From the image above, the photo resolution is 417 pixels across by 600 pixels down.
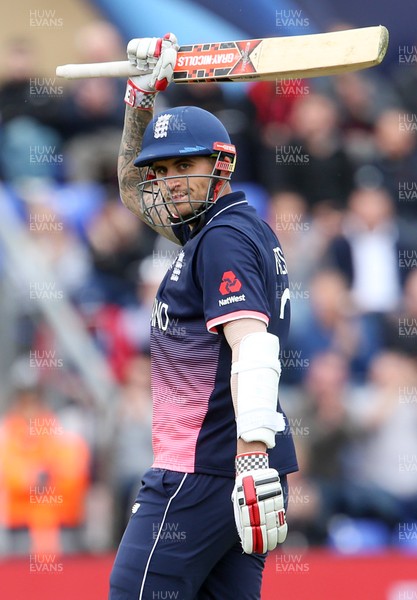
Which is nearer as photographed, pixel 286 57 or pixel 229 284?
pixel 229 284

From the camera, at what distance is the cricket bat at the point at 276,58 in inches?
135

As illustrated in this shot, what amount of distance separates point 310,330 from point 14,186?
7.04 ft

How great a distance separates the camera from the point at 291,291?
286 inches

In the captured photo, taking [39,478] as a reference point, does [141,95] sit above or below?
above

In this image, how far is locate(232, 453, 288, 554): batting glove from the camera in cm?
304

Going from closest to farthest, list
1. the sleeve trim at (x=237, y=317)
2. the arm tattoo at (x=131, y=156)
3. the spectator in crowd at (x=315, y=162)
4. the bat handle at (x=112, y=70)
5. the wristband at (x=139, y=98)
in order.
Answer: the sleeve trim at (x=237, y=317) → the bat handle at (x=112, y=70) → the wristband at (x=139, y=98) → the arm tattoo at (x=131, y=156) → the spectator in crowd at (x=315, y=162)

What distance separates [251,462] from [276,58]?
1.36 meters

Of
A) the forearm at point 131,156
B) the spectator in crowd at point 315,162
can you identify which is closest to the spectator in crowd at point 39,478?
the spectator in crowd at point 315,162

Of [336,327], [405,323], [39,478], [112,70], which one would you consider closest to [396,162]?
[405,323]

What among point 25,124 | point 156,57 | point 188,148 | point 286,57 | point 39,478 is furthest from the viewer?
point 25,124

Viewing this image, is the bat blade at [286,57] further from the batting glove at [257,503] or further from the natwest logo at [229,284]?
the batting glove at [257,503]

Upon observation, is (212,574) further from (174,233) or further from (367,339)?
(367,339)

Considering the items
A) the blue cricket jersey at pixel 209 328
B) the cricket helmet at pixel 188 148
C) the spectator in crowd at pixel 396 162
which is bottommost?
the blue cricket jersey at pixel 209 328

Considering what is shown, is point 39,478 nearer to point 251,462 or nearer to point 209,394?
point 209,394
